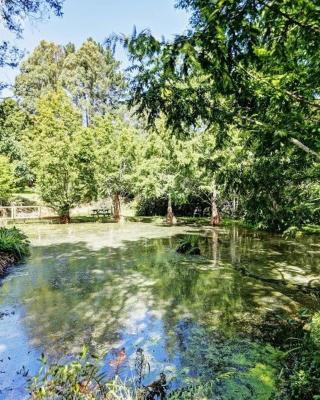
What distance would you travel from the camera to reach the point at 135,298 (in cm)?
875

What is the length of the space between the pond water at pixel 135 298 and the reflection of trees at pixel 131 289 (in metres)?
0.02

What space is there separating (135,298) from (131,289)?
78 centimetres

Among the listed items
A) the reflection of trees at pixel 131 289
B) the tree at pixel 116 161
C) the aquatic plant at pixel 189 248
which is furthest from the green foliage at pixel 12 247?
the tree at pixel 116 161

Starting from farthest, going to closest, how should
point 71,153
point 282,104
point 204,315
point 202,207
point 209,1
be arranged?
point 202,207 < point 71,153 < point 204,315 < point 282,104 < point 209,1

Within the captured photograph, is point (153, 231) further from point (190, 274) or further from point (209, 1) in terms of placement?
→ point (209, 1)

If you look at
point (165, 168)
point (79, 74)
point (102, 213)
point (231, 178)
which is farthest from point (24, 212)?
point (231, 178)

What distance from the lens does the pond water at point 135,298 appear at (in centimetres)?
592

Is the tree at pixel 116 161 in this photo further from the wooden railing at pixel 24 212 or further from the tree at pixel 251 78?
the tree at pixel 251 78

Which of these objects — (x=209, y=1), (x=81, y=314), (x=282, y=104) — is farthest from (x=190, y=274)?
(x=209, y=1)

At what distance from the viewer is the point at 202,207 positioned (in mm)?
31672

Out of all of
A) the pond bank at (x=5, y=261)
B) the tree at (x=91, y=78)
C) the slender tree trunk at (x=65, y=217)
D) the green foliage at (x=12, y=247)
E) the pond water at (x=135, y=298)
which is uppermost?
the tree at (x=91, y=78)

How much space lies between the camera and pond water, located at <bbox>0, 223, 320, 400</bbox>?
592 cm

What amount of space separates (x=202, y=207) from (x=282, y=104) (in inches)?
1035

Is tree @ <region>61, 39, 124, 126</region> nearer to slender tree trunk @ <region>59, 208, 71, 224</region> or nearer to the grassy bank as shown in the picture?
slender tree trunk @ <region>59, 208, 71, 224</region>
